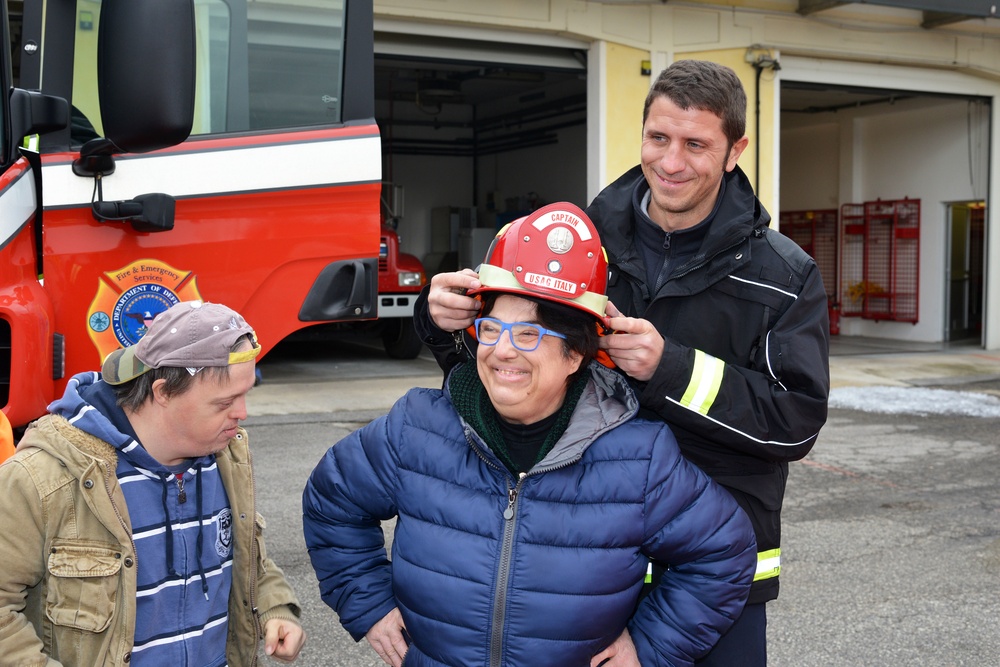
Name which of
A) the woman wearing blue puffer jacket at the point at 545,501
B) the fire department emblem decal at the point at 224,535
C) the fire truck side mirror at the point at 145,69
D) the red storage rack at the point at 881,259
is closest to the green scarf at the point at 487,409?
the woman wearing blue puffer jacket at the point at 545,501

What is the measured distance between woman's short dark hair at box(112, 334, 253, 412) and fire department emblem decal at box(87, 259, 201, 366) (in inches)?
39.3

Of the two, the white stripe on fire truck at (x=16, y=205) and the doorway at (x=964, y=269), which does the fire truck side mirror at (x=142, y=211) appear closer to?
the white stripe on fire truck at (x=16, y=205)

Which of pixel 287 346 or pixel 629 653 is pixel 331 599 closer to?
pixel 629 653

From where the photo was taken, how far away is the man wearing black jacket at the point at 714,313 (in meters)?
2.14

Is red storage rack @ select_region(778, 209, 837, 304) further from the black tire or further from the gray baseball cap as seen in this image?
the gray baseball cap

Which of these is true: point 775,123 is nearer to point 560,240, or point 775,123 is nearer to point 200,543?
point 560,240

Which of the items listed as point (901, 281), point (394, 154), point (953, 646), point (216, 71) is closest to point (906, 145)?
point (901, 281)

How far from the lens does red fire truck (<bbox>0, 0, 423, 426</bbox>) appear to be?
2.61 m

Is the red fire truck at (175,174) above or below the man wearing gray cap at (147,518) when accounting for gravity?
above

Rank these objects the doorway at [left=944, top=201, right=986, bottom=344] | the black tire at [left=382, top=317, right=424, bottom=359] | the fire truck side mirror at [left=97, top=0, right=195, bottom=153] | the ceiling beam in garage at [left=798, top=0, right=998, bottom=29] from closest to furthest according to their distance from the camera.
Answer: the fire truck side mirror at [left=97, top=0, right=195, bottom=153]
the ceiling beam in garage at [left=798, top=0, right=998, bottom=29]
the black tire at [left=382, top=317, right=424, bottom=359]
the doorway at [left=944, top=201, right=986, bottom=344]

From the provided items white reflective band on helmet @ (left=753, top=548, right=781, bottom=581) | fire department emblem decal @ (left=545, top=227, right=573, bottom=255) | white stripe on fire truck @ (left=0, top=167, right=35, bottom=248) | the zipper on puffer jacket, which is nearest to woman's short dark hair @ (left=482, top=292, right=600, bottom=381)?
fire department emblem decal @ (left=545, top=227, right=573, bottom=255)

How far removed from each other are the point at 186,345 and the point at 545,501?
0.77m

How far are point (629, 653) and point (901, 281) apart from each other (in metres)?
16.4

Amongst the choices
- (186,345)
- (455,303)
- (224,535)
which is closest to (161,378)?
(186,345)
